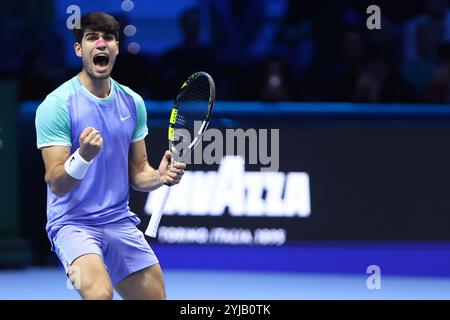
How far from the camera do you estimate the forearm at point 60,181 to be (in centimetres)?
539

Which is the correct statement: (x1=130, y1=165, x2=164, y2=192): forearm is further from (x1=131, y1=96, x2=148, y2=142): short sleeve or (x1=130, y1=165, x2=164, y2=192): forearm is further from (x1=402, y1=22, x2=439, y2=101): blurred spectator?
(x1=402, y1=22, x2=439, y2=101): blurred spectator

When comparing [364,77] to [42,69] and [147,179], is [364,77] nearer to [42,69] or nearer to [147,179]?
[42,69]

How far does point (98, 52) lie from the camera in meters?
5.59

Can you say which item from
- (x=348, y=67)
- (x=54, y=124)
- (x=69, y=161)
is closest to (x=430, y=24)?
(x=348, y=67)

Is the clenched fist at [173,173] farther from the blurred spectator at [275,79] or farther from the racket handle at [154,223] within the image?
the blurred spectator at [275,79]

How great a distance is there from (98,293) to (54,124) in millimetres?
843

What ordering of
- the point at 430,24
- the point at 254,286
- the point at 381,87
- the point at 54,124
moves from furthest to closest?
the point at 430,24
the point at 381,87
the point at 254,286
the point at 54,124

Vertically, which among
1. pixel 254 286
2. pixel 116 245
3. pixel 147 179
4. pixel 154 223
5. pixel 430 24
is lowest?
pixel 254 286

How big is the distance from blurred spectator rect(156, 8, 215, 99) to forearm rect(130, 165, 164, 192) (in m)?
4.47

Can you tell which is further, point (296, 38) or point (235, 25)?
point (235, 25)

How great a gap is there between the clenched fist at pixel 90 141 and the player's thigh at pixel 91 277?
19.2 inches

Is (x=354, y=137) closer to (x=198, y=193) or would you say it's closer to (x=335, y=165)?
(x=335, y=165)

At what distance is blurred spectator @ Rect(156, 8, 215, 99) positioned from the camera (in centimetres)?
1039
